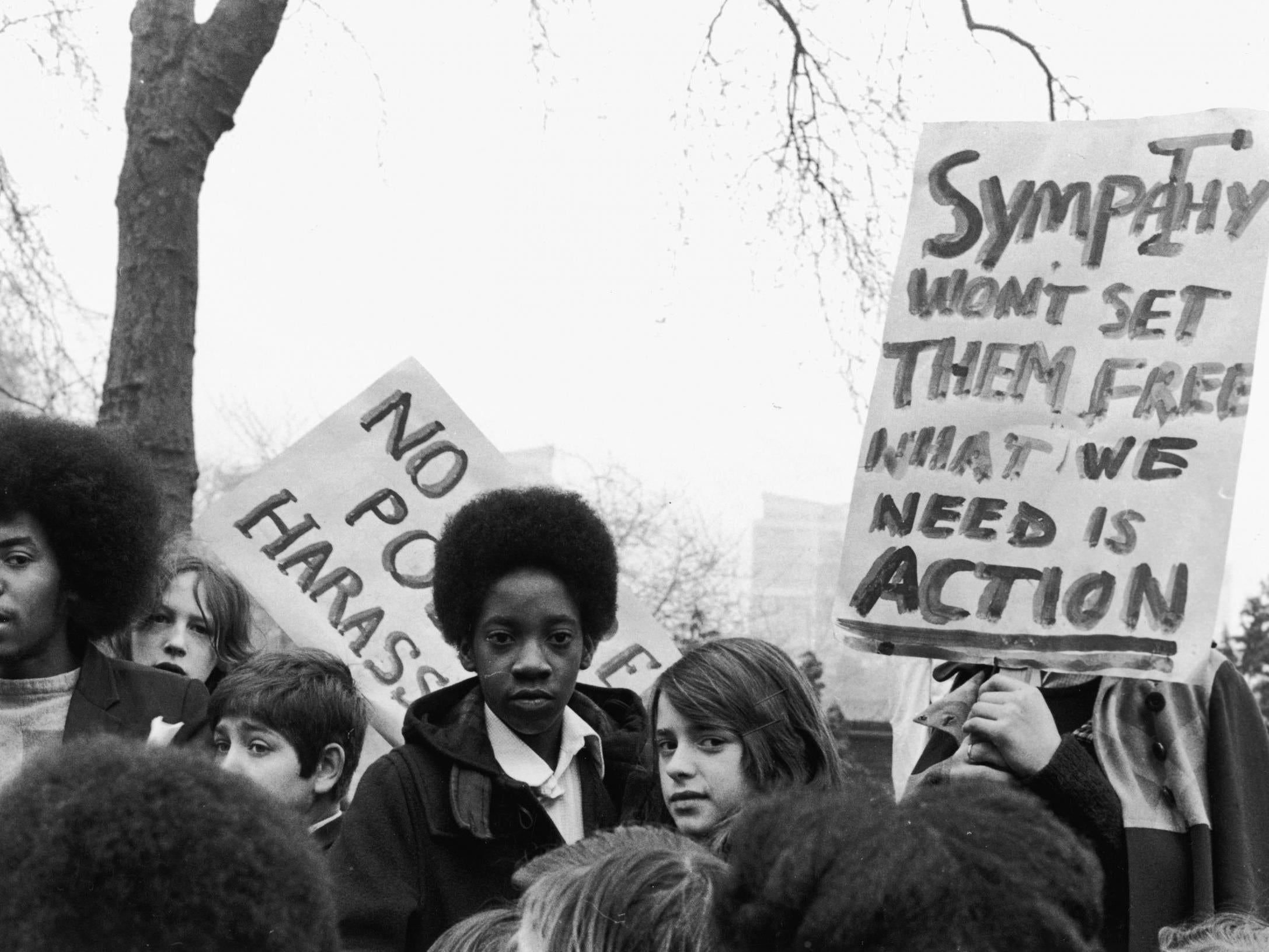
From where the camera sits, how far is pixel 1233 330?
2783mm

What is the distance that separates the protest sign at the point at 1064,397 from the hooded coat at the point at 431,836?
68 centimetres

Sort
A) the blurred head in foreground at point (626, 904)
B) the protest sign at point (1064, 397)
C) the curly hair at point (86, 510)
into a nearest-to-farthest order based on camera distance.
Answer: the blurred head in foreground at point (626, 904), the protest sign at point (1064, 397), the curly hair at point (86, 510)

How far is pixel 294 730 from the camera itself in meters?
3.21

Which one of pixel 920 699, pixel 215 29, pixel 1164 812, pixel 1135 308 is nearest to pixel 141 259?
pixel 215 29

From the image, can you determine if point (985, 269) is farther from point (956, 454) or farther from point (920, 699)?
point (920, 699)

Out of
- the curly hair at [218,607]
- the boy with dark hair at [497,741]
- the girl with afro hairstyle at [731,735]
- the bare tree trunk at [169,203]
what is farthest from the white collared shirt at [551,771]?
the bare tree trunk at [169,203]

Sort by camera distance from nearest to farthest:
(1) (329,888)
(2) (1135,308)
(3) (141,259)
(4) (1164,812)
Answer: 1. (1) (329,888)
2. (4) (1164,812)
3. (2) (1135,308)
4. (3) (141,259)

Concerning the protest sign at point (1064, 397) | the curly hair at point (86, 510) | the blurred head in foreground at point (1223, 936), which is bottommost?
the blurred head in foreground at point (1223, 936)

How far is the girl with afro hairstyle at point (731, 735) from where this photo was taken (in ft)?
9.07

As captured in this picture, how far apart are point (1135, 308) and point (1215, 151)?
0.32 metres

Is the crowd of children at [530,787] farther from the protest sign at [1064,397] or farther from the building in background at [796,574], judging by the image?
the building in background at [796,574]

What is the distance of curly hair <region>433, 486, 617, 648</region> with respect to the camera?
3205mm

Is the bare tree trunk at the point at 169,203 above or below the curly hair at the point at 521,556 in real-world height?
above

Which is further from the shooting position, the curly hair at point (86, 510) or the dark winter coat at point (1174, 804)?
the curly hair at point (86, 510)
